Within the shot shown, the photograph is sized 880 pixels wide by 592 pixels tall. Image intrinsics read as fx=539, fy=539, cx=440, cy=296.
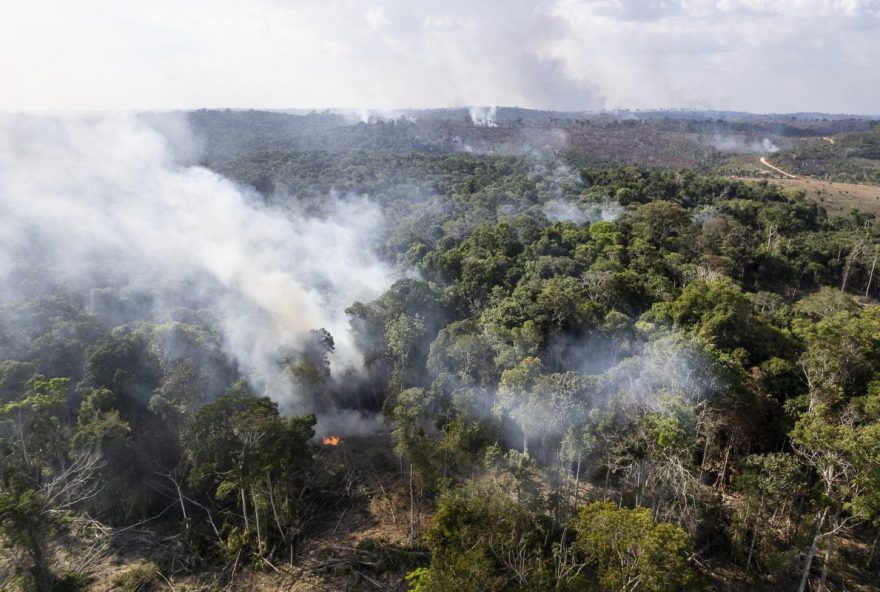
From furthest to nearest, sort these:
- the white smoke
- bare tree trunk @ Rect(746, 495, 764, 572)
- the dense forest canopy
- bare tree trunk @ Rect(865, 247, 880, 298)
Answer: bare tree trunk @ Rect(865, 247, 880, 298) → the white smoke → bare tree trunk @ Rect(746, 495, 764, 572) → the dense forest canopy

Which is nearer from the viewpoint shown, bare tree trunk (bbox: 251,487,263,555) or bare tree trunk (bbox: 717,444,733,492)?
bare tree trunk (bbox: 251,487,263,555)

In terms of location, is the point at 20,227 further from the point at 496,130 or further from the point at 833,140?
the point at 833,140

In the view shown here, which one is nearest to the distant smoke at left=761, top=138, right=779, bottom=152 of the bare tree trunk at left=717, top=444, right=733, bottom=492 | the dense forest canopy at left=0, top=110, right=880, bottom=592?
the dense forest canopy at left=0, top=110, right=880, bottom=592

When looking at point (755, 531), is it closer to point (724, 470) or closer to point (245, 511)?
point (724, 470)

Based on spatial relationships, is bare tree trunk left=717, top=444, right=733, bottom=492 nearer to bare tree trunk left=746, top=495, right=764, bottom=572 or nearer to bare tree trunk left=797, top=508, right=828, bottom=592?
bare tree trunk left=746, top=495, right=764, bottom=572

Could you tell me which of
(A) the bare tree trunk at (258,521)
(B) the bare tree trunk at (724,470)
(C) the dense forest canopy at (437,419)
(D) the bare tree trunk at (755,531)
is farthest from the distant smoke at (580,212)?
(A) the bare tree trunk at (258,521)

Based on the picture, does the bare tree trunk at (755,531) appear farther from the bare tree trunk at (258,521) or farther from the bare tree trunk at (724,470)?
the bare tree trunk at (258,521)

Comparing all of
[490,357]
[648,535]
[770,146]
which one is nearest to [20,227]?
[490,357]
